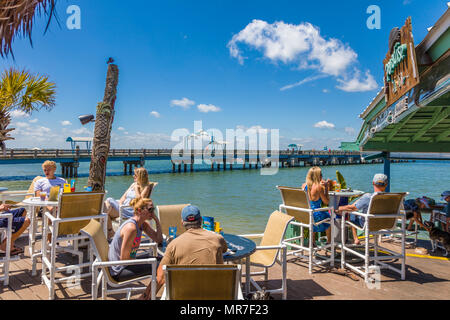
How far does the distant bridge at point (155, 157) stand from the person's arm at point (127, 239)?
108 feet

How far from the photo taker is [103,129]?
5117 millimetres

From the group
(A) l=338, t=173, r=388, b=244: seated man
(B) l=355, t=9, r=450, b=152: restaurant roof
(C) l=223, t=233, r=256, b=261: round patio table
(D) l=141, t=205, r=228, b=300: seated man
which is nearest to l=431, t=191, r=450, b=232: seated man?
(B) l=355, t=9, r=450, b=152: restaurant roof

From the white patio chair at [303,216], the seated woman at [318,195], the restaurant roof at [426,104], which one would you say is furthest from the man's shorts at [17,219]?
the restaurant roof at [426,104]

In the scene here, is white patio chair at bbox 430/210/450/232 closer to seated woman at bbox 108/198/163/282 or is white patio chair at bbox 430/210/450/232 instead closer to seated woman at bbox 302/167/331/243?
seated woman at bbox 302/167/331/243

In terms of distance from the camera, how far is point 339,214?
15.1 feet

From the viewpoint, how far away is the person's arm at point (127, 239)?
260 cm

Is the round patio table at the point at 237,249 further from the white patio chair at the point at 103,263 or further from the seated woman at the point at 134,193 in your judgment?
the seated woman at the point at 134,193

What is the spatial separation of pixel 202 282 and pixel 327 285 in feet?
8.14

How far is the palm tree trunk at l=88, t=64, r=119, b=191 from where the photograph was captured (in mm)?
5090

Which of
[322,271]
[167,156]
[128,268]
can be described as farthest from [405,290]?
[167,156]
